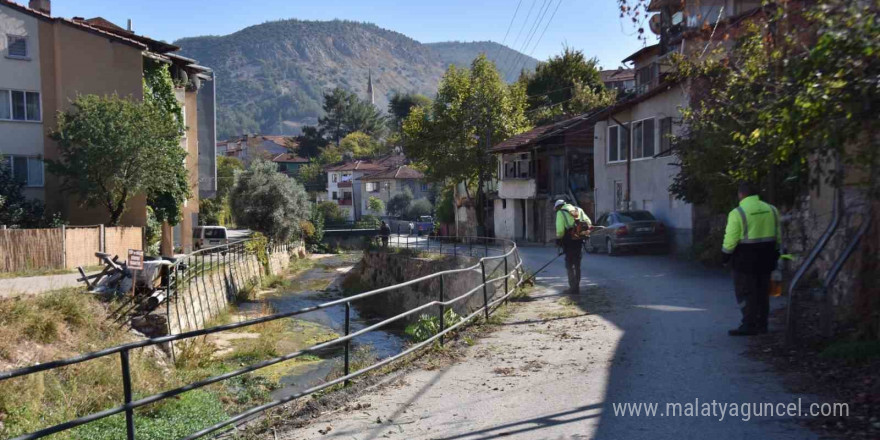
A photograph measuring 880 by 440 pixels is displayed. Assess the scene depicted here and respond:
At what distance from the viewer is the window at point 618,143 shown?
32.4 meters

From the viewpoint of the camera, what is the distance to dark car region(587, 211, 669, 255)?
25.2 m

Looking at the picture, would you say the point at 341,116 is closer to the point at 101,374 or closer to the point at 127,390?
the point at 101,374

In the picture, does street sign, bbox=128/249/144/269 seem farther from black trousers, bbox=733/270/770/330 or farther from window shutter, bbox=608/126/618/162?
window shutter, bbox=608/126/618/162

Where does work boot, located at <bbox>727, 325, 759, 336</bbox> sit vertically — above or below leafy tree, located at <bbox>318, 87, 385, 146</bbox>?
below

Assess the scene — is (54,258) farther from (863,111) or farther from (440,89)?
(440,89)

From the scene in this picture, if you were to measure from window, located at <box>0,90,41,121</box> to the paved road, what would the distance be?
26.4 metres

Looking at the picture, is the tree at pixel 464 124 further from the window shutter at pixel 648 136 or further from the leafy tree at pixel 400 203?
the leafy tree at pixel 400 203

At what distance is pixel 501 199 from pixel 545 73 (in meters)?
14.9

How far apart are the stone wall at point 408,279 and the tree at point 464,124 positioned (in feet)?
27.5

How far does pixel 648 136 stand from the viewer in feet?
99.1

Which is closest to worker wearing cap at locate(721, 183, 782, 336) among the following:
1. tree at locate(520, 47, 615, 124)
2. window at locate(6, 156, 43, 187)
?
window at locate(6, 156, 43, 187)

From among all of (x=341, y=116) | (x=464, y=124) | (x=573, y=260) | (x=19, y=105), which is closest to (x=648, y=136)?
(x=573, y=260)

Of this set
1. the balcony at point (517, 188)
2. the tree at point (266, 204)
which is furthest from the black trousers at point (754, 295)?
the tree at point (266, 204)

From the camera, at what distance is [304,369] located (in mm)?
17875
